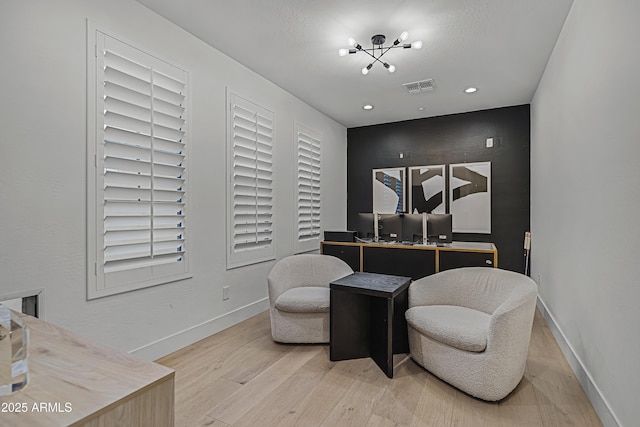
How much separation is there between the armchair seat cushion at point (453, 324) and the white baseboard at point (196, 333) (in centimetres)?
184

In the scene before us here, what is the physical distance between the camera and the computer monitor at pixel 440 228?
13.5ft

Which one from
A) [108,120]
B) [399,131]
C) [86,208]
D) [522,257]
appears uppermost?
[399,131]

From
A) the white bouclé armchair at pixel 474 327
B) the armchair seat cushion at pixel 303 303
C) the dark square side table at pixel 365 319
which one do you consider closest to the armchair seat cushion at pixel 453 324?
the white bouclé armchair at pixel 474 327

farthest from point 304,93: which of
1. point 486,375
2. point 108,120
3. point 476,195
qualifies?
point 486,375

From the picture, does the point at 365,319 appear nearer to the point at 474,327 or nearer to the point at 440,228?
the point at 474,327

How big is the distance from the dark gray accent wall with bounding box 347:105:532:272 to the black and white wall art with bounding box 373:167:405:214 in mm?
111

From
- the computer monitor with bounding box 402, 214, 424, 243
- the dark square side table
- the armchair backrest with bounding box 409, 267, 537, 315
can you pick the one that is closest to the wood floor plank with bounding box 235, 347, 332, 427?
the dark square side table

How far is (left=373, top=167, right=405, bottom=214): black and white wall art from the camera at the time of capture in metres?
5.79

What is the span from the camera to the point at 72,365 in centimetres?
87

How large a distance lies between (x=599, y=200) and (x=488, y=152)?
10.9ft

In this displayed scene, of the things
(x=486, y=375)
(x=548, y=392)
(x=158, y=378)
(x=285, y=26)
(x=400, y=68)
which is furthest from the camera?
(x=400, y=68)

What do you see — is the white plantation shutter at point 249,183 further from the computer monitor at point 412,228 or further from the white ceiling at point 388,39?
the computer monitor at point 412,228

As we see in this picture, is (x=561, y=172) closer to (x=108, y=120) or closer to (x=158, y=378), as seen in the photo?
(x=158, y=378)

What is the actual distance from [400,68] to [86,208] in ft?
10.7
